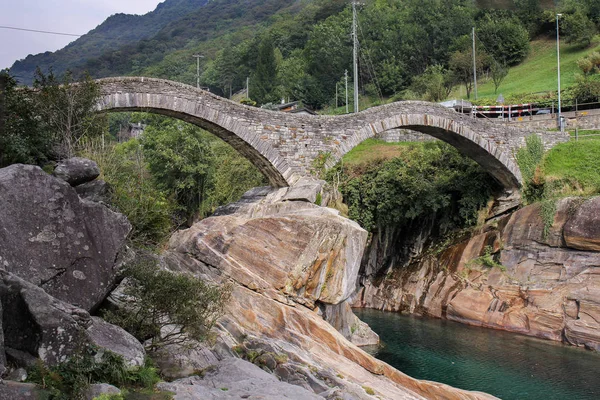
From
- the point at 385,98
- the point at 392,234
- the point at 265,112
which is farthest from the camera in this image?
the point at 385,98

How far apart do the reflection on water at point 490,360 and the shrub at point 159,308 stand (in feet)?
31.5

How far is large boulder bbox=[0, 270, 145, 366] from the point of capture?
7.17 meters

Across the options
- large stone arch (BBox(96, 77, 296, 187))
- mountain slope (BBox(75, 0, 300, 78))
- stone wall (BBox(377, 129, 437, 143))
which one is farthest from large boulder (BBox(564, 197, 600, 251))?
mountain slope (BBox(75, 0, 300, 78))

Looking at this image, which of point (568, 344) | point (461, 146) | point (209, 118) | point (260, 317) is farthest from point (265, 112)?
point (568, 344)

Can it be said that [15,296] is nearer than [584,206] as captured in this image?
Yes

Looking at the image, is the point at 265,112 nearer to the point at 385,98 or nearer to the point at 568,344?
the point at 568,344

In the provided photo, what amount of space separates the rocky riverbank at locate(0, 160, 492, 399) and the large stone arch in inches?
95.6

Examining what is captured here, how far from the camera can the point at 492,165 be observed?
90.6 ft

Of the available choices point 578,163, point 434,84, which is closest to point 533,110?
point 578,163

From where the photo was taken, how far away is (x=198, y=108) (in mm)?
18859

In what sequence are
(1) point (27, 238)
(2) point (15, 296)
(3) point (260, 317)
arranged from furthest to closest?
(3) point (260, 317) < (1) point (27, 238) < (2) point (15, 296)

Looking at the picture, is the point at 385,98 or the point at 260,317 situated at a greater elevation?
the point at 385,98

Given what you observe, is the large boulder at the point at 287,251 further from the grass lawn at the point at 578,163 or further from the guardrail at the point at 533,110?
the guardrail at the point at 533,110

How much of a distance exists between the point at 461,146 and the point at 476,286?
6.80 meters
